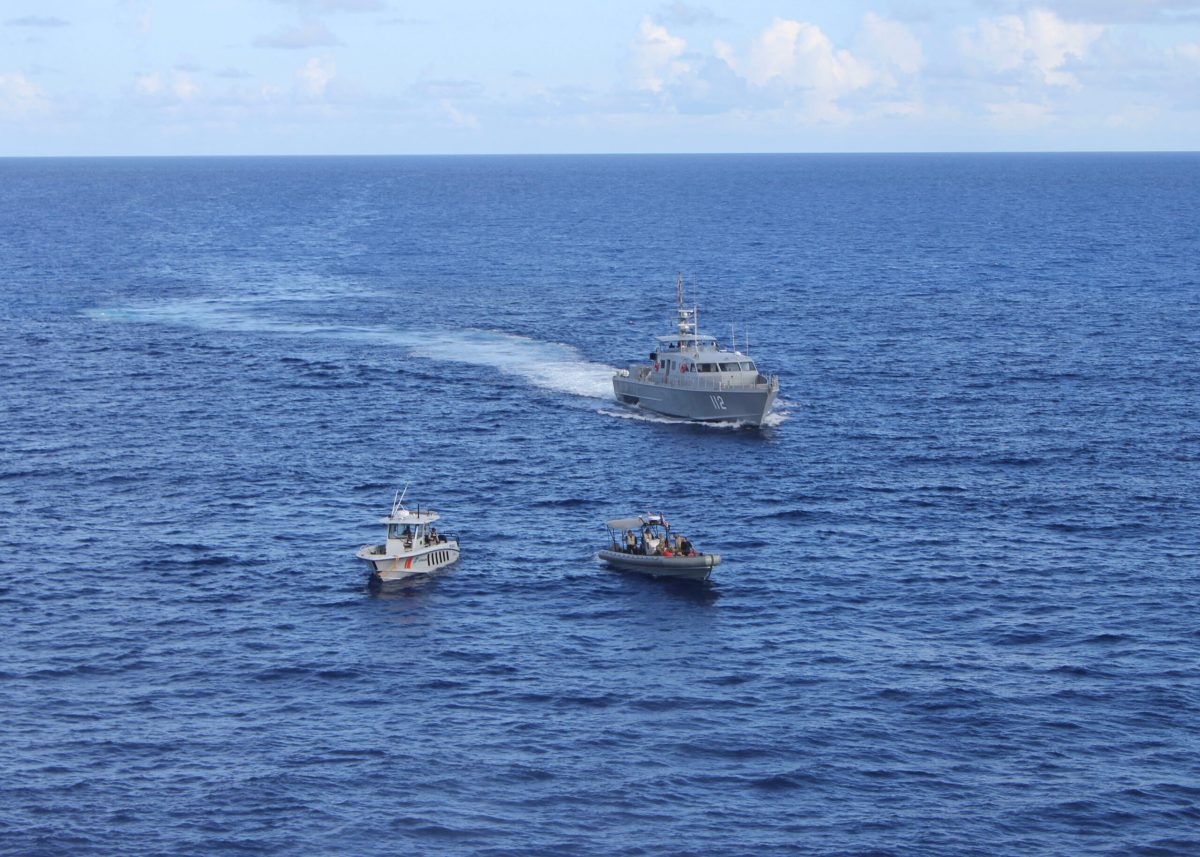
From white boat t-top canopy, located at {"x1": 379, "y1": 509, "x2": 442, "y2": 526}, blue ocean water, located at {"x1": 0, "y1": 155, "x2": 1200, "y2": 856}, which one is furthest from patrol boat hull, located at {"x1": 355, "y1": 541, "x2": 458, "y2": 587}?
white boat t-top canopy, located at {"x1": 379, "y1": 509, "x2": 442, "y2": 526}

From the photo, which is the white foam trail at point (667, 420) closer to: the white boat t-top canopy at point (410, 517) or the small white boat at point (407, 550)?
the small white boat at point (407, 550)

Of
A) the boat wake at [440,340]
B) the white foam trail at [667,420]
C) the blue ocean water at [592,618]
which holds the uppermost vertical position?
the boat wake at [440,340]

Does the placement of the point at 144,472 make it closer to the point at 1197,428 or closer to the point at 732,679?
the point at 732,679

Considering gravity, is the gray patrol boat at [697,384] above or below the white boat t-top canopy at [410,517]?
above

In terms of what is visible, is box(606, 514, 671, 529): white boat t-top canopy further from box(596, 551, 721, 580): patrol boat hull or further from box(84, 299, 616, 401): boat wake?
box(84, 299, 616, 401): boat wake

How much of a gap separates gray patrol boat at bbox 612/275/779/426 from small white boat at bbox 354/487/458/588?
41865 mm

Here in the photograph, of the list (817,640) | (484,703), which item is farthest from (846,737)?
(484,703)

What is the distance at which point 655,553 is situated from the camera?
289 ft

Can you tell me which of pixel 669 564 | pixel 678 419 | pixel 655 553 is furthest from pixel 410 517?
pixel 678 419

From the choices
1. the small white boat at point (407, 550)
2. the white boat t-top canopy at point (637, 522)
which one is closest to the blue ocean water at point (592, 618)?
the small white boat at point (407, 550)

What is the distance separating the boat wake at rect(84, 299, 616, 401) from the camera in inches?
5773

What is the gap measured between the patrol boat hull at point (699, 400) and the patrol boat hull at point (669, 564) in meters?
37.8

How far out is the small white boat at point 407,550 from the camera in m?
86.4

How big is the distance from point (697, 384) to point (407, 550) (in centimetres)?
4736
